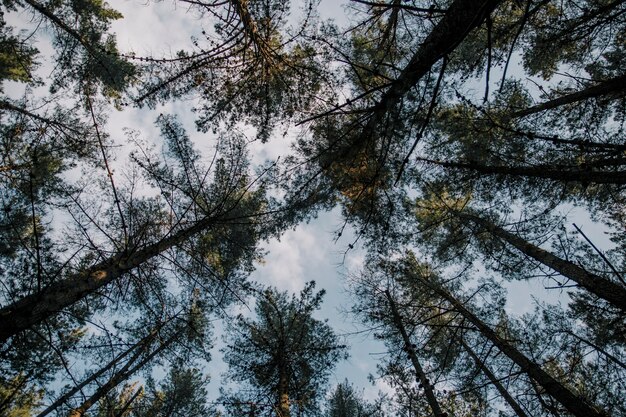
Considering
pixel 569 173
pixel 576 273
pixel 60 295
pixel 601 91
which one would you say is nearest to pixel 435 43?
pixel 569 173

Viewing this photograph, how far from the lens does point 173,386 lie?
14.4 meters

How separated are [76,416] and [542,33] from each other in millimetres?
12761

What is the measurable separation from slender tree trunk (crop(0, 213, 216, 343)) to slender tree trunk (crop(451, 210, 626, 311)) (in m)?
4.90

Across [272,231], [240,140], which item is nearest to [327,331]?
[272,231]

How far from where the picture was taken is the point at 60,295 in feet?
11.5

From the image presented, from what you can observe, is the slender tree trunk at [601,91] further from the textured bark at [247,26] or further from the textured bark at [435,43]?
the textured bark at [247,26]

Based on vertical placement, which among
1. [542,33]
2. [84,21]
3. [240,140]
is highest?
[84,21]

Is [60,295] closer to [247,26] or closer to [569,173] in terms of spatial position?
[247,26]

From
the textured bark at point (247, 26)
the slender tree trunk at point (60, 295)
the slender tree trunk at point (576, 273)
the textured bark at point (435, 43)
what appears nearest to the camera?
the textured bark at point (435, 43)

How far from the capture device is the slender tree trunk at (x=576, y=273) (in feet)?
13.3

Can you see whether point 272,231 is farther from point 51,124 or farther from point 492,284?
point 492,284

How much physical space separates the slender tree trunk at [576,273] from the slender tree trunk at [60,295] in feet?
16.1

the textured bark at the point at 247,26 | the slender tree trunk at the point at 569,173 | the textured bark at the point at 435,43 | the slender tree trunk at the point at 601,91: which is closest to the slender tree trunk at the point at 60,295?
the textured bark at the point at 247,26

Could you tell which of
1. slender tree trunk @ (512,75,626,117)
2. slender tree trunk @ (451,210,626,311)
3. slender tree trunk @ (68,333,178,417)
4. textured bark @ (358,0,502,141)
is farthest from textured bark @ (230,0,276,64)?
slender tree trunk @ (451,210,626,311)
